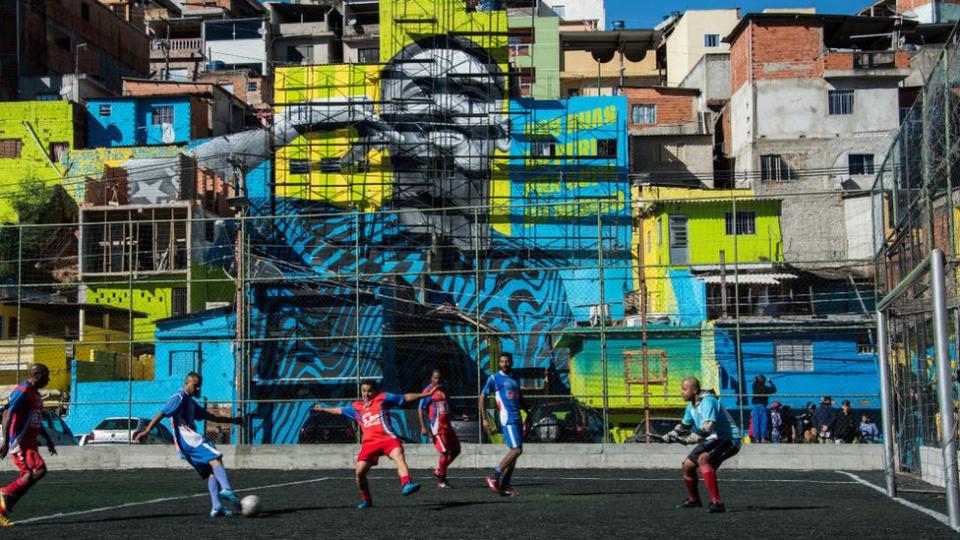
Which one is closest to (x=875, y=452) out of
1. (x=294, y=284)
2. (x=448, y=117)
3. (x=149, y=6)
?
(x=294, y=284)

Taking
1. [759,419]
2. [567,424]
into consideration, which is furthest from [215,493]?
[567,424]

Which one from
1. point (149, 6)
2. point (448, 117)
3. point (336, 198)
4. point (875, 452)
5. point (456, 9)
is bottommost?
point (875, 452)

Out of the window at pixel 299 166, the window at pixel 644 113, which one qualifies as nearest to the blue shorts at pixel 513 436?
the window at pixel 299 166

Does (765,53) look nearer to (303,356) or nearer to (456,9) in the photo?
(456,9)

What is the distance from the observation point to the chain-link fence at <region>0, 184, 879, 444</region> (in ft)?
101

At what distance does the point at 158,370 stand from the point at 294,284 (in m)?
5.99

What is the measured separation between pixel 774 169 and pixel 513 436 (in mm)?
48388

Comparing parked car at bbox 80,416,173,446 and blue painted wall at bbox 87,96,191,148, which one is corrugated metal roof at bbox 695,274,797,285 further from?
blue painted wall at bbox 87,96,191,148

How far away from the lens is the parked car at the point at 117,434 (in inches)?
1314

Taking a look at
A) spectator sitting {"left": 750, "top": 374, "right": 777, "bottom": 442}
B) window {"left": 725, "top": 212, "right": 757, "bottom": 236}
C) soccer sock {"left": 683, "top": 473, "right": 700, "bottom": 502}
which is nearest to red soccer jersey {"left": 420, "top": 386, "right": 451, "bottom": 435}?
soccer sock {"left": 683, "top": 473, "right": 700, "bottom": 502}

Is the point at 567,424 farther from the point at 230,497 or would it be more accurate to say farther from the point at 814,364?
the point at 230,497

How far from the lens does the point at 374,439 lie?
15234 millimetres

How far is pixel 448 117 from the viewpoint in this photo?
6022 centimetres

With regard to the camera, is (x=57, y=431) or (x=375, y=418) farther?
(x=57, y=431)
